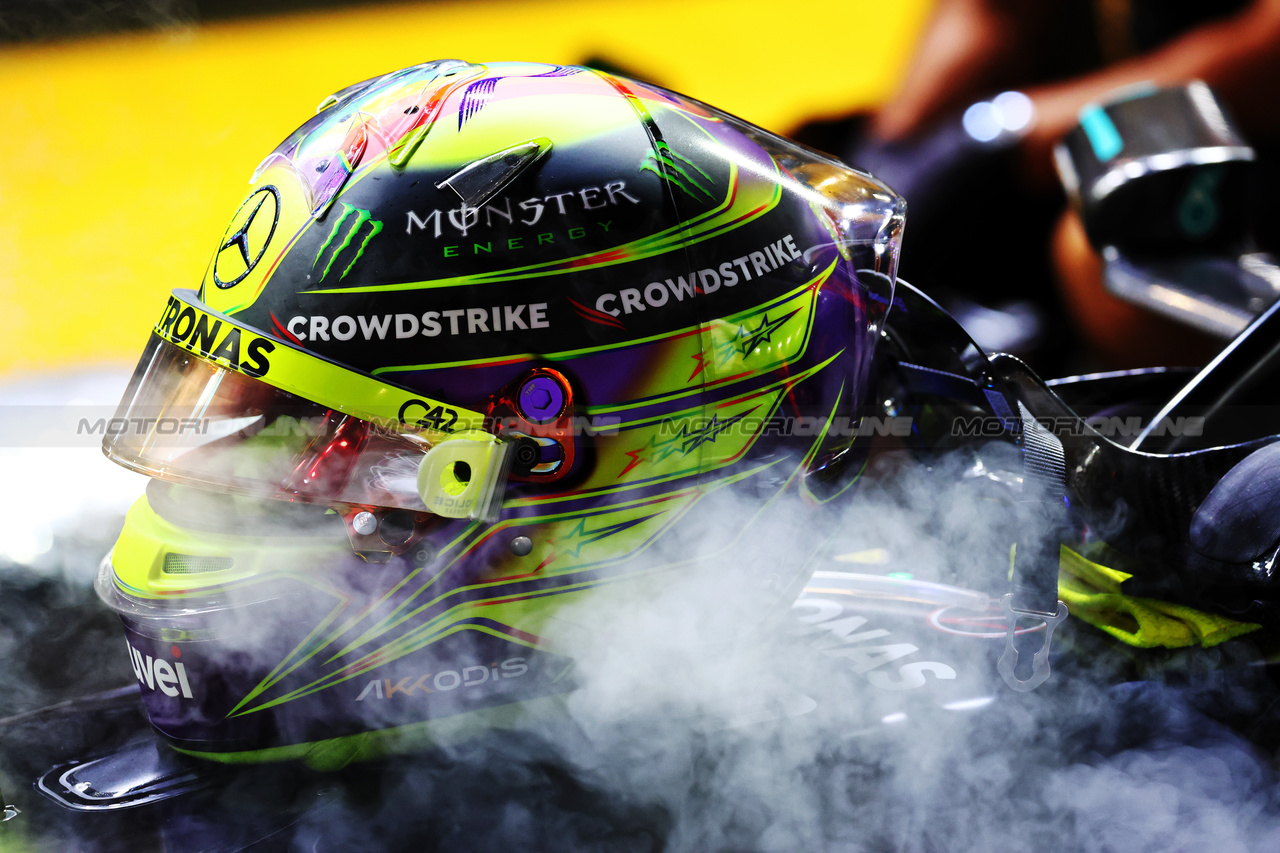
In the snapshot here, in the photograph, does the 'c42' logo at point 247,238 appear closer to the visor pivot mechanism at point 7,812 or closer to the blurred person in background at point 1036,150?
the visor pivot mechanism at point 7,812

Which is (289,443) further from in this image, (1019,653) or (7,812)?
(1019,653)

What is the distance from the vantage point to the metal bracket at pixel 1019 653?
1.03m

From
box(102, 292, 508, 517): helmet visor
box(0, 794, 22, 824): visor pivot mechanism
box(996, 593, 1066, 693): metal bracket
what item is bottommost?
box(996, 593, 1066, 693): metal bracket

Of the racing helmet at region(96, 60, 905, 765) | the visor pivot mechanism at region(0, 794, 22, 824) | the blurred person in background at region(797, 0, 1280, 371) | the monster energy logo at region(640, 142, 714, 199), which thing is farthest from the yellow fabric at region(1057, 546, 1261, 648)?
the blurred person in background at region(797, 0, 1280, 371)

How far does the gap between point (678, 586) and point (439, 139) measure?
0.46 metres

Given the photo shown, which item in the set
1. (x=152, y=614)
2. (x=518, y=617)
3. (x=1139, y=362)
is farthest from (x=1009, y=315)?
(x=152, y=614)

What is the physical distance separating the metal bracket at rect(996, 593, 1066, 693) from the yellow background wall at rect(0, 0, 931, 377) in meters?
2.18

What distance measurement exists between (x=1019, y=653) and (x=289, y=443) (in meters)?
0.75

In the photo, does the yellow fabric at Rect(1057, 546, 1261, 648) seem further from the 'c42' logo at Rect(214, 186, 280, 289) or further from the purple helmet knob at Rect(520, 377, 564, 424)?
the 'c42' logo at Rect(214, 186, 280, 289)

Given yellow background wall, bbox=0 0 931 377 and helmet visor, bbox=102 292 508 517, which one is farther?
yellow background wall, bbox=0 0 931 377

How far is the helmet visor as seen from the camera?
83 cm

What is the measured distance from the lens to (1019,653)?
3.43 ft

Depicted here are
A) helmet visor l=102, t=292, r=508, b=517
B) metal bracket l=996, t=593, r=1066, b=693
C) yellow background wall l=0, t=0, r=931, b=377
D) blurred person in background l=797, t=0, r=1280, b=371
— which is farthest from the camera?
yellow background wall l=0, t=0, r=931, b=377

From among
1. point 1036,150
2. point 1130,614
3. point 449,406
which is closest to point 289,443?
point 449,406
